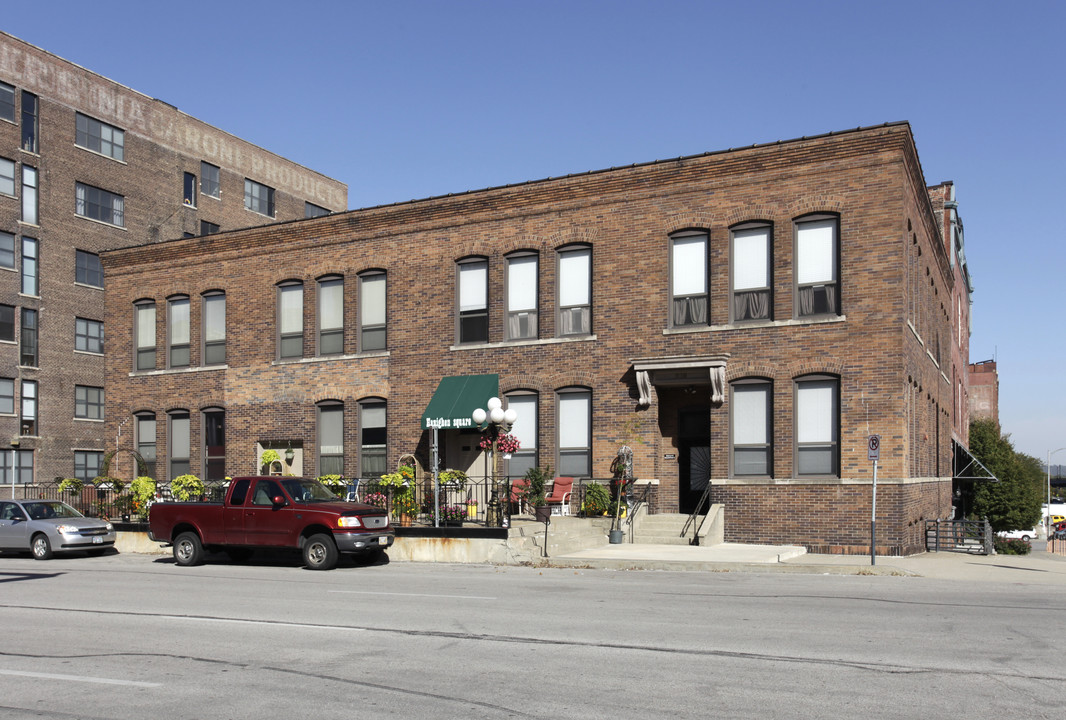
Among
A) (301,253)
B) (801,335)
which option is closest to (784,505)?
(801,335)

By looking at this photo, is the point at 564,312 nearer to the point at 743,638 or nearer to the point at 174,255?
the point at 174,255

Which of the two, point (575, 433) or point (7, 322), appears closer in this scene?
point (575, 433)

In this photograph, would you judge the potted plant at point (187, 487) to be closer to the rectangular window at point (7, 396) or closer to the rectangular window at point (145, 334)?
the rectangular window at point (145, 334)

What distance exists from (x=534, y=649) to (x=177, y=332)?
86.2 ft

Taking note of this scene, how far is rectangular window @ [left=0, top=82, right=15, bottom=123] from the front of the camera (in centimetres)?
4391

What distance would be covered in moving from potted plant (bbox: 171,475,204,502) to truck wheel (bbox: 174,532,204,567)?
16.6 ft

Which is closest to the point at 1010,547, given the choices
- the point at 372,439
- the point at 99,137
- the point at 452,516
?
the point at 452,516

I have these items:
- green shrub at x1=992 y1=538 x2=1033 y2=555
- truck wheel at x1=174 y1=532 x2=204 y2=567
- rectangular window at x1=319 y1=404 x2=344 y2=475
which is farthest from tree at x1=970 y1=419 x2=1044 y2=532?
truck wheel at x1=174 y1=532 x2=204 y2=567

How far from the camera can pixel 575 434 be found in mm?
26250

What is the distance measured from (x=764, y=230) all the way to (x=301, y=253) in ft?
47.2

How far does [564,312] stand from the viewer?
26562 millimetres

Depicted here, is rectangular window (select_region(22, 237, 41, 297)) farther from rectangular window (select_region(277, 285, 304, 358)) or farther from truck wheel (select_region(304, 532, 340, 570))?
truck wheel (select_region(304, 532, 340, 570))

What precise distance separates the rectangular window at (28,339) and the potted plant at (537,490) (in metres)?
29.4

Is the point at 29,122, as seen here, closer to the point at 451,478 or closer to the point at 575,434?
the point at 451,478
